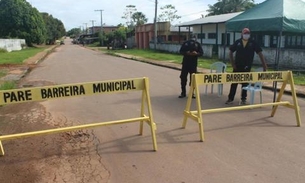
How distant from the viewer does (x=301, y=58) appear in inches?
612

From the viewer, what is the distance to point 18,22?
56844 millimetres

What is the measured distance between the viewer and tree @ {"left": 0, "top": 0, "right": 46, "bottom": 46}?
56.0 m

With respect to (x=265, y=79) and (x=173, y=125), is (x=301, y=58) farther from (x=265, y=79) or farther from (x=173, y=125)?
(x=173, y=125)

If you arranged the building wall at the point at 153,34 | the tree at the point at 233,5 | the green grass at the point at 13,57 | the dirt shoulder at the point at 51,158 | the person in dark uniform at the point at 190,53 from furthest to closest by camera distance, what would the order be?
the tree at the point at 233,5, the building wall at the point at 153,34, the green grass at the point at 13,57, the person in dark uniform at the point at 190,53, the dirt shoulder at the point at 51,158

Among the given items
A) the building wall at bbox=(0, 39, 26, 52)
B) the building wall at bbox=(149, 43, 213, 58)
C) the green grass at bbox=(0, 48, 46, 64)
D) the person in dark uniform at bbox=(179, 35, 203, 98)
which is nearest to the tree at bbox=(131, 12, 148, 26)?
the building wall at bbox=(0, 39, 26, 52)

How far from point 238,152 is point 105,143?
2.14 m

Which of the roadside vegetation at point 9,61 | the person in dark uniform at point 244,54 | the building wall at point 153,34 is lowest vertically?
the roadside vegetation at point 9,61

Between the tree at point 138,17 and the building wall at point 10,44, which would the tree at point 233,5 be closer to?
the tree at point 138,17

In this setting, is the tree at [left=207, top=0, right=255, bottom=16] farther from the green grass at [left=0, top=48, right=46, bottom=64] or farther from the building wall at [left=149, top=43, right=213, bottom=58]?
the green grass at [left=0, top=48, right=46, bottom=64]

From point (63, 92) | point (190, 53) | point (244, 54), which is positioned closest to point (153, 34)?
point (190, 53)

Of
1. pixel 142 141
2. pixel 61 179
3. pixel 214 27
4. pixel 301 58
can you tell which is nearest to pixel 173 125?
pixel 142 141

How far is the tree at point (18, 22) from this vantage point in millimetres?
56000

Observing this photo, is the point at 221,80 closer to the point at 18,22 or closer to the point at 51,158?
the point at 51,158

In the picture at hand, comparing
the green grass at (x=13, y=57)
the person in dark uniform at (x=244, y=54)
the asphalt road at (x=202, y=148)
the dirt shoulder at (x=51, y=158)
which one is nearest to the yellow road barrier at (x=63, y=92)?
the dirt shoulder at (x=51, y=158)
